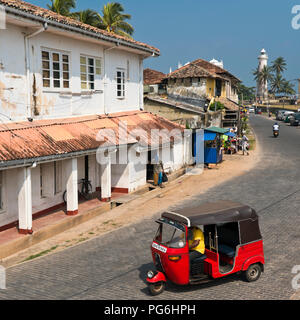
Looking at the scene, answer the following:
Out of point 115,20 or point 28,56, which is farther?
point 115,20

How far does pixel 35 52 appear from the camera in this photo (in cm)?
1327

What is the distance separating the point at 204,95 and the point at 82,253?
28.7 m

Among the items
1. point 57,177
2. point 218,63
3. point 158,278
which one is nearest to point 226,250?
point 158,278

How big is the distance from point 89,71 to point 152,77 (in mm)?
26956

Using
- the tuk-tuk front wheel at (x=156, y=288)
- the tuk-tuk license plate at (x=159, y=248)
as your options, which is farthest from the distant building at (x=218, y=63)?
the tuk-tuk front wheel at (x=156, y=288)

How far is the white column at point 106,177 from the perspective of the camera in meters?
16.0

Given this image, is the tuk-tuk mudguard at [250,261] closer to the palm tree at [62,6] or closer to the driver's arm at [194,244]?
the driver's arm at [194,244]

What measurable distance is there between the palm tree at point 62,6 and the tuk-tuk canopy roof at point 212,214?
96.7 ft

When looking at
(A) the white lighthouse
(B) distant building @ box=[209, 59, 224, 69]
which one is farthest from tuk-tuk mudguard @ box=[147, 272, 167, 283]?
(A) the white lighthouse

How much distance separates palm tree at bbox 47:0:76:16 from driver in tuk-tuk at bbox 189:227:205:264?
3000 centimetres

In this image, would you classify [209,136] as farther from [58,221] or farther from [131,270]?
[131,270]

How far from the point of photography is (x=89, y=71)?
54.1 ft

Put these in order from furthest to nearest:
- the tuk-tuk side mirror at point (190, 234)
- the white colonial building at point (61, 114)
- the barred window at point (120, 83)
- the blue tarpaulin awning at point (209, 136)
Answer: the blue tarpaulin awning at point (209, 136) < the barred window at point (120, 83) < the white colonial building at point (61, 114) < the tuk-tuk side mirror at point (190, 234)
